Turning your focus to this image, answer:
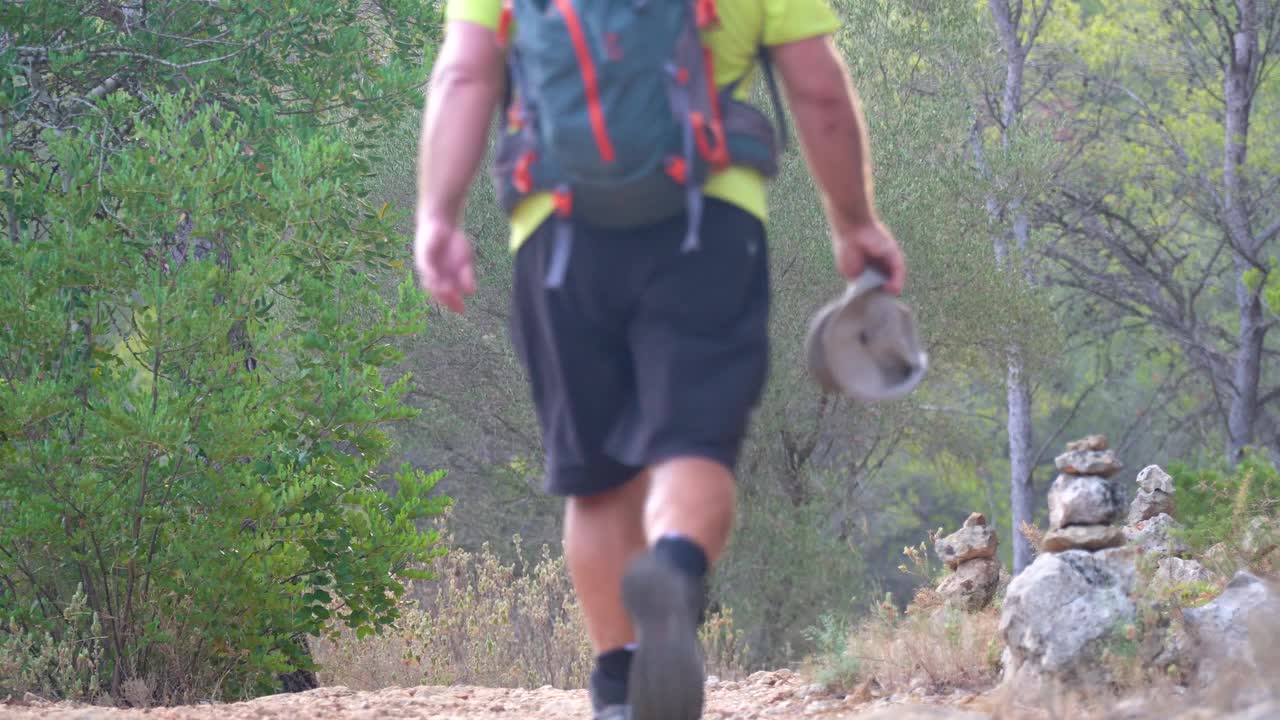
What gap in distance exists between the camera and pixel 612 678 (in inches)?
119

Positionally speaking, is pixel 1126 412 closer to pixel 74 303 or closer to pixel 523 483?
pixel 523 483

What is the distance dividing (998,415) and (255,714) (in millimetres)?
23074

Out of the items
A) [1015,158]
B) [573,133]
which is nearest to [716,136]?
[573,133]

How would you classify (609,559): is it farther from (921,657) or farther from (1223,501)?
(1223,501)

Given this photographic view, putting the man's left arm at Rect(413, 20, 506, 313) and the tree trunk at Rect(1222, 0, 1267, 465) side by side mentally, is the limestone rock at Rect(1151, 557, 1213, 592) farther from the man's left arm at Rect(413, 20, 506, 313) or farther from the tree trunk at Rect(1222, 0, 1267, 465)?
the tree trunk at Rect(1222, 0, 1267, 465)

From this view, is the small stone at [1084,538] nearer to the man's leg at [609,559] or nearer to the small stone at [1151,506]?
the man's leg at [609,559]

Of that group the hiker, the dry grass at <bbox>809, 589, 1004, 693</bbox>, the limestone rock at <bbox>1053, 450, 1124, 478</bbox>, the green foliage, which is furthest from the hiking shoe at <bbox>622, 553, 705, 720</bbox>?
the green foliage

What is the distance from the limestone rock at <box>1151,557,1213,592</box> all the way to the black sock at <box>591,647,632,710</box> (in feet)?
9.39

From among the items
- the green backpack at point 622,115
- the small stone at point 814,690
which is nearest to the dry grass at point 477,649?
the small stone at point 814,690

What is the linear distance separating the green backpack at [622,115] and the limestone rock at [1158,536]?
3.97 metres

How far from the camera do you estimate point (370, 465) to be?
20.5 ft

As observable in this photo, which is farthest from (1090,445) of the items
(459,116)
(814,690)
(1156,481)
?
(459,116)

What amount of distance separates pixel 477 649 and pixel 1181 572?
12.1 feet

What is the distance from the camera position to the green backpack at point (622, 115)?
102 inches
